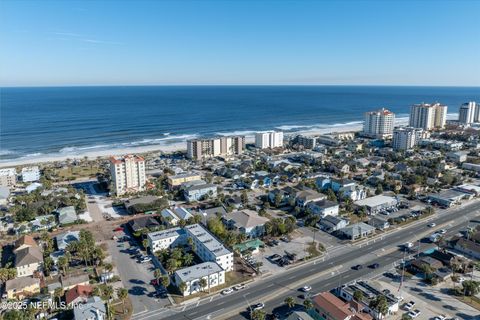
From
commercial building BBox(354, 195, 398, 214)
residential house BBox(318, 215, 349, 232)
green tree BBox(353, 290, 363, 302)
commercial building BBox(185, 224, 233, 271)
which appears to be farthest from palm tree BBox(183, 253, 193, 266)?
commercial building BBox(354, 195, 398, 214)

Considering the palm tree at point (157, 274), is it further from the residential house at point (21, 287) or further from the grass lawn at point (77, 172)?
the grass lawn at point (77, 172)

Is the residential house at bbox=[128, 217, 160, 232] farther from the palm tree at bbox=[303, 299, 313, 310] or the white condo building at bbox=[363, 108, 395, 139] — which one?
the white condo building at bbox=[363, 108, 395, 139]

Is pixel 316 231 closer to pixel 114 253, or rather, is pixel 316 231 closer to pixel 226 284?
pixel 226 284

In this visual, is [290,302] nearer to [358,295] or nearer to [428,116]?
[358,295]

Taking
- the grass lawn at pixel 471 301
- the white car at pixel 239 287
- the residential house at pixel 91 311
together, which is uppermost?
the residential house at pixel 91 311

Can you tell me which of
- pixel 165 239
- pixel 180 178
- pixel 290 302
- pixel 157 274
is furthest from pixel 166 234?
pixel 180 178

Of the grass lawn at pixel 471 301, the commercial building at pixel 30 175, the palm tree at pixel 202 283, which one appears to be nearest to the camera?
the grass lawn at pixel 471 301

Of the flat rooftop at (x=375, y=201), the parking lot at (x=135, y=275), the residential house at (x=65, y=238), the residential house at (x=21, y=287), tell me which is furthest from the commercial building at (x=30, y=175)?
the flat rooftop at (x=375, y=201)
